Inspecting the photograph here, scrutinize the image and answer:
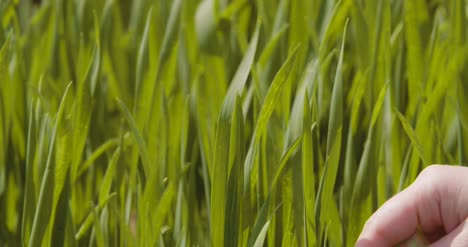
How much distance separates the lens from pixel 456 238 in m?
0.85

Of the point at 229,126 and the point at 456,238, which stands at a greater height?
the point at 229,126

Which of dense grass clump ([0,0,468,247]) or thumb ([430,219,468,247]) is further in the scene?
dense grass clump ([0,0,468,247])

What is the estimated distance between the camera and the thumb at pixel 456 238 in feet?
2.77

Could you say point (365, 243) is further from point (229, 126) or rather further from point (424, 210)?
point (229, 126)

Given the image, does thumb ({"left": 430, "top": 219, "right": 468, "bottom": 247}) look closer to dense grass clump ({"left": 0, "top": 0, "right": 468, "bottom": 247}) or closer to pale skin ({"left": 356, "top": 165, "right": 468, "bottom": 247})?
pale skin ({"left": 356, "top": 165, "right": 468, "bottom": 247})

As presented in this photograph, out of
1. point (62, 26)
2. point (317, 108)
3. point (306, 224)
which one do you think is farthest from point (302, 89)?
point (62, 26)

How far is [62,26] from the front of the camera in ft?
4.88

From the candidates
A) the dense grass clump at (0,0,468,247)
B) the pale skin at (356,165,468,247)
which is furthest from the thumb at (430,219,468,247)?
the dense grass clump at (0,0,468,247)

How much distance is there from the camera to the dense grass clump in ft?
3.18

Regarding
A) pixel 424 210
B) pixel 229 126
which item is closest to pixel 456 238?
pixel 424 210

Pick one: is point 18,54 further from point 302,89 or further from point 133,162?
point 302,89

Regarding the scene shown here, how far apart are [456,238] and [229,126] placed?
26cm

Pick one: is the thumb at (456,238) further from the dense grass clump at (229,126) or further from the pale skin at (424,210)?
the dense grass clump at (229,126)

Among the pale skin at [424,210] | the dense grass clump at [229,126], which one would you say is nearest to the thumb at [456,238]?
the pale skin at [424,210]
